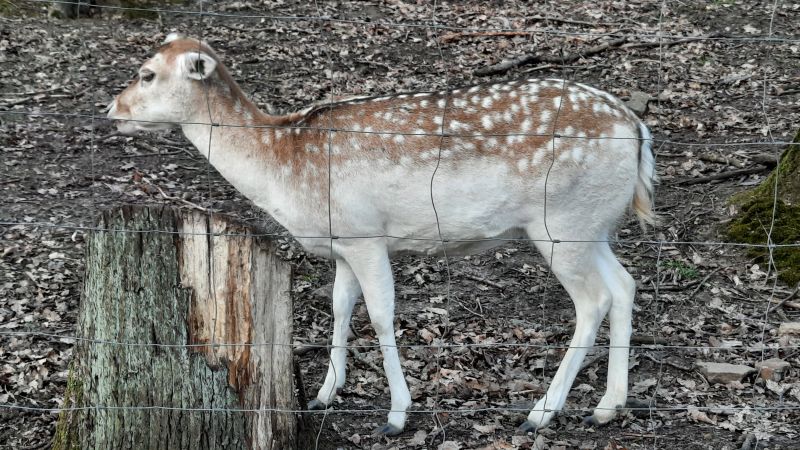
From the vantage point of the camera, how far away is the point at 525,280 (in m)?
6.90

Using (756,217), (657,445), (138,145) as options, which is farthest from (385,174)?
(138,145)

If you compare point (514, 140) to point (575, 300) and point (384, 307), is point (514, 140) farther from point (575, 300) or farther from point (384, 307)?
point (384, 307)

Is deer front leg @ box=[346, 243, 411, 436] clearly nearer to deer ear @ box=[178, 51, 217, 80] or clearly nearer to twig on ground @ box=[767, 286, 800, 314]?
deer ear @ box=[178, 51, 217, 80]

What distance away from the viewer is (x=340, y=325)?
17.9 feet

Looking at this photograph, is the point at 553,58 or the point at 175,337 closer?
the point at 175,337

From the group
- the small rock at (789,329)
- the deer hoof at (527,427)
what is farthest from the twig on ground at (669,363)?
the deer hoof at (527,427)

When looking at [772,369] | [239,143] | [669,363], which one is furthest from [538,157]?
[772,369]

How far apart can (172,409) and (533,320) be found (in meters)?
2.90

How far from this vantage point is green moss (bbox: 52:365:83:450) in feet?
13.9

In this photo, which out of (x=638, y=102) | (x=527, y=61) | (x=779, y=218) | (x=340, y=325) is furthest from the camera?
(x=527, y=61)

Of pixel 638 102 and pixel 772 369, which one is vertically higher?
pixel 638 102

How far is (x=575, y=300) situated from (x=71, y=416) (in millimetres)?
2595

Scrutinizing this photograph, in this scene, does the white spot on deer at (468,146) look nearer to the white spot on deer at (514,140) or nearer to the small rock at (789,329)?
the white spot on deer at (514,140)

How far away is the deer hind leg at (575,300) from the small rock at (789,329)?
140 centimetres
